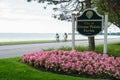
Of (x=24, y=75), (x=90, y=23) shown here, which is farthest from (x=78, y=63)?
(x=90, y=23)

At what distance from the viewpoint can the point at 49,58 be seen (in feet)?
46.7

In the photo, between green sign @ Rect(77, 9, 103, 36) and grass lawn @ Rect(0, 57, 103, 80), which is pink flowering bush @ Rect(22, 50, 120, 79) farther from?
green sign @ Rect(77, 9, 103, 36)

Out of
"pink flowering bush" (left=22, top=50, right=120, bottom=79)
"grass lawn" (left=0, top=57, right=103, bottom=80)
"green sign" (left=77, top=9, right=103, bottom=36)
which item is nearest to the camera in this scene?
"grass lawn" (left=0, top=57, right=103, bottom=80)

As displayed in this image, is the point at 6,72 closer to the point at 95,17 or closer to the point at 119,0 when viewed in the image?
the point at 95,17

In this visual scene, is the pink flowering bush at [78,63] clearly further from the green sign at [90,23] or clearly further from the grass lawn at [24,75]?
the green sign at [90,23]

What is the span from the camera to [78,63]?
44.1 feet

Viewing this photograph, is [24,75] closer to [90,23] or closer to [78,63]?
[78,63]

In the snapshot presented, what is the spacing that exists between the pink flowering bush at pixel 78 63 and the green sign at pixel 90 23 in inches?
59.4

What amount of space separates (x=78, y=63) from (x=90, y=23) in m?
3.30

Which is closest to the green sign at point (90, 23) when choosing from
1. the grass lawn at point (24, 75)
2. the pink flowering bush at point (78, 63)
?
the pink flowering bush at point (78, 63)

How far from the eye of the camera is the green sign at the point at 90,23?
16.2 metres

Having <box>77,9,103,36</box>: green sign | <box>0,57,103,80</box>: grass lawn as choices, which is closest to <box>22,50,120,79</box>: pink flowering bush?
<box>0,57,103,80</box>: grass lawn

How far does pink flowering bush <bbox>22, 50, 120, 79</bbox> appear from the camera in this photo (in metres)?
13.0

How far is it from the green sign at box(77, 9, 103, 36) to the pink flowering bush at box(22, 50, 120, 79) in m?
1.51
